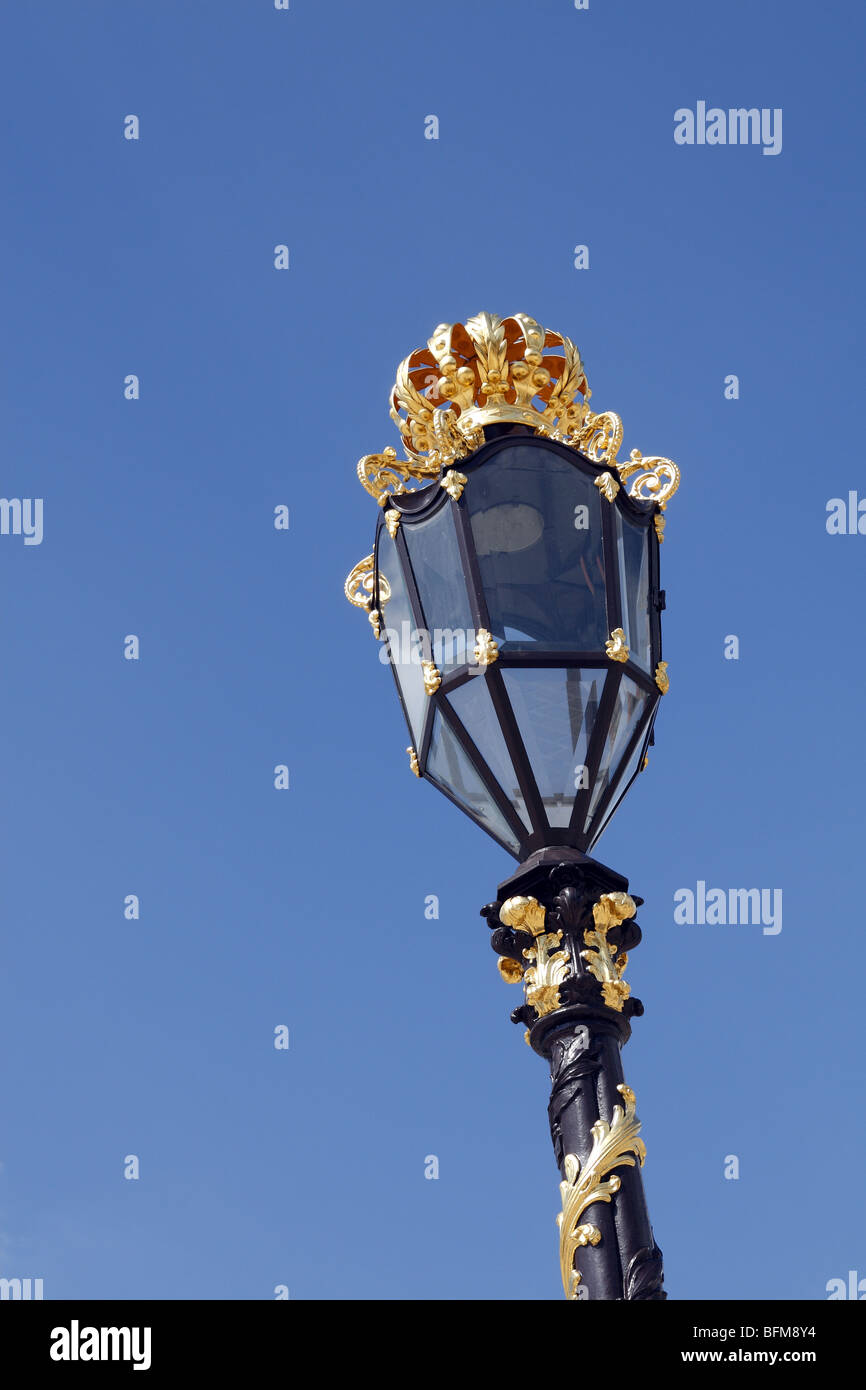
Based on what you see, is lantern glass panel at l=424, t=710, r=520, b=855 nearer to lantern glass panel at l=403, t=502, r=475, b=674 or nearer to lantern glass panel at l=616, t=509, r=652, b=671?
lantern glass panel at l=403, t=502, r=475, b=674

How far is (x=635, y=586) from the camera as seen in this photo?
7.95 m

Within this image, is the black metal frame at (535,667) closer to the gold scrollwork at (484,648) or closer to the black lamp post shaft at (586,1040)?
the gold scrollwork at (484,648)

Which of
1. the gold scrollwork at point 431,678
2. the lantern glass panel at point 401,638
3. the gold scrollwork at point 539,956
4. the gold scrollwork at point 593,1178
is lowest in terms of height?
the gold scrollwork at point 593,1178

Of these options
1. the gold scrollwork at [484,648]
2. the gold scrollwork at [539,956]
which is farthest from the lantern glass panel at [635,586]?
the gold scrollwork at [539,956]

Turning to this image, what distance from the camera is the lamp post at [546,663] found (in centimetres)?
660

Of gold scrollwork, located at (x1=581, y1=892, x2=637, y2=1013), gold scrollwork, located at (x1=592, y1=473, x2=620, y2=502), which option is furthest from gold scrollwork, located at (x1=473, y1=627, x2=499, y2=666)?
gold scrollwork, located at (x1=581, y1=892, x2=637, y2=1013)

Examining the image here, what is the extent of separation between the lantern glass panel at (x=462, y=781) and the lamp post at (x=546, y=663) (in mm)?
11

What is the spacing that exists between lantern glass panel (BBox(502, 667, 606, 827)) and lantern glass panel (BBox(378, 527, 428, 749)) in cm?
48
